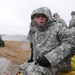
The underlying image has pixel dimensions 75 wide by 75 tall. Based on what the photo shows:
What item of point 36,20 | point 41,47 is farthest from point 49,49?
point 36,20

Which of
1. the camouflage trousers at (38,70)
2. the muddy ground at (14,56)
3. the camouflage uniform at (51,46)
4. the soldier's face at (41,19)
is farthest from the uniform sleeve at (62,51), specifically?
the muddy ground at (14,56)

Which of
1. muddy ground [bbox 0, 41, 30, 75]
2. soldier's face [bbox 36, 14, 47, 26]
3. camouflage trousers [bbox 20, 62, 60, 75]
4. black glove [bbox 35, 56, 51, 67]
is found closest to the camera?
black glove [bbox 35, 56, 51, 67]

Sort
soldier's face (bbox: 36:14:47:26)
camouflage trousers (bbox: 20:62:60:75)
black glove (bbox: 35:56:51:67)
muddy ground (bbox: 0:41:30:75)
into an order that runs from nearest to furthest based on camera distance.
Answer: black glove (bbox: 35:56:51:67)
camouflage trousers (bbox: 20:62:60:75)
soldier's face (bbox: 36:14:47:26)
muddy ground (bbox: 0:41:30:75)

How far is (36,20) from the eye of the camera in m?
5.99

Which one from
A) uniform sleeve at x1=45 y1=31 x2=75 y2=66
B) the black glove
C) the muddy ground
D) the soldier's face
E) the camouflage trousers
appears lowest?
the muddy ground

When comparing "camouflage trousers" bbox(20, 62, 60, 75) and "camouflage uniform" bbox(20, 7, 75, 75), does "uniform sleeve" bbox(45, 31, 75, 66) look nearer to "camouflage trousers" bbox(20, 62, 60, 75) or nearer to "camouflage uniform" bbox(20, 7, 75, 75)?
"camouflage uniform" bbox(20, 7, 75, 75)

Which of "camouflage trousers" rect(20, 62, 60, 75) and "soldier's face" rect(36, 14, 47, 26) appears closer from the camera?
"camouflage trousers" rect(20, 62, 60, 75)

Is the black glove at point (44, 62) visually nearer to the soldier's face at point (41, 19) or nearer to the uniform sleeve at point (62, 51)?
the uniform sleeve at point (62, 51)

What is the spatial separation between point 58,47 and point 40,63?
0.39m

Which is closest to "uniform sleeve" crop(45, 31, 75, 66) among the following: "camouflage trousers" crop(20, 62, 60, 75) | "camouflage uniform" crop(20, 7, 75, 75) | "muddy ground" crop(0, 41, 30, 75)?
"camouflage uniform" crop(20, 7, 75, 75)

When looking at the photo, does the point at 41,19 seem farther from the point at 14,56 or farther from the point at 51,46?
the point at 14,56

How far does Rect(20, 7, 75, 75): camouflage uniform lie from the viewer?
5.46 meters

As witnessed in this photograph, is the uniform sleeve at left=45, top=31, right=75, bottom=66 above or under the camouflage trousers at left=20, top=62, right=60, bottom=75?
above

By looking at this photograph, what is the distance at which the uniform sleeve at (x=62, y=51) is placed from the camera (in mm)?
5398
